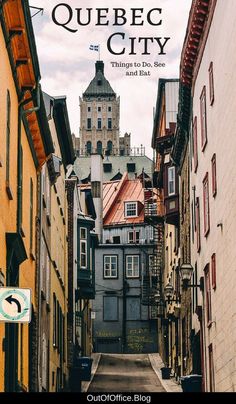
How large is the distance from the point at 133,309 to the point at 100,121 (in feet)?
329

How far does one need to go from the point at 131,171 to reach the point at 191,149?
8134 centimetres

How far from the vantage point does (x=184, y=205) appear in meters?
44.1

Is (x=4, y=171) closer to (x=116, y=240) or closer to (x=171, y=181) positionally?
(x=171, y=181)

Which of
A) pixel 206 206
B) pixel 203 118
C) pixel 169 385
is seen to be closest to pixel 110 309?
pixel 169 385

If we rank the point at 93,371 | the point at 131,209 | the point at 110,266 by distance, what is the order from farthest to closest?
1. the point at 131,209
2. the point at 110,266
3. the point at 93,371

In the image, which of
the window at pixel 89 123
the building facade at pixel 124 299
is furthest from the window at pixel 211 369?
the window at pixel 89 123

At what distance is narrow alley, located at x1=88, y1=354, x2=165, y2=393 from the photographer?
46938 millimetres

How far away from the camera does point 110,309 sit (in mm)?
80000

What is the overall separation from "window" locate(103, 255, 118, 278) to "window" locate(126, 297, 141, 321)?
2.50 metres

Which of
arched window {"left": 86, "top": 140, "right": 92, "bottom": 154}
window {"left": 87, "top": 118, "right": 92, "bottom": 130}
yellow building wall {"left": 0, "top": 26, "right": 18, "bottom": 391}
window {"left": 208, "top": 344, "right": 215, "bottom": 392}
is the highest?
window {"left": 87, "top": 118, "right": 92, "bottom": 130}

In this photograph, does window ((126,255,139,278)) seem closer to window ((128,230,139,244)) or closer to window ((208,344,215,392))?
window ((128,230,139,244))

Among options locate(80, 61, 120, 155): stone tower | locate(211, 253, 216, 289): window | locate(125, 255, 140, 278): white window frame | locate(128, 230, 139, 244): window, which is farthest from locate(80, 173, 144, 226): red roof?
locate(80, 61, 120, 155): stone tower

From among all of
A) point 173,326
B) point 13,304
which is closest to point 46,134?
point 13,304

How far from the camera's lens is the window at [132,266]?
81.2 metres
